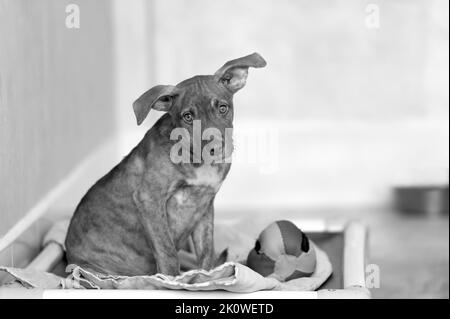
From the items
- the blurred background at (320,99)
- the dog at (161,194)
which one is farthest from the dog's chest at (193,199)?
the blurred background at (320,99)

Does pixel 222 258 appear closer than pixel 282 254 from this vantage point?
No

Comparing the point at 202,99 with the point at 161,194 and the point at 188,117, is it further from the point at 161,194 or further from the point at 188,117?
the point at 161,194

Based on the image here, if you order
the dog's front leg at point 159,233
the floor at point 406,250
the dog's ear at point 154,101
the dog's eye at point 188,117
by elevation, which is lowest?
the floor at point 406,250

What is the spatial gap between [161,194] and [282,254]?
0.40 metres

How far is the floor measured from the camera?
297 cm

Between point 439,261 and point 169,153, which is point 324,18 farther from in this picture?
point 169,153

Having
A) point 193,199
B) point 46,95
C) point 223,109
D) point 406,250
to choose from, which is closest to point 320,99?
point 406,250

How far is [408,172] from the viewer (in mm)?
4688

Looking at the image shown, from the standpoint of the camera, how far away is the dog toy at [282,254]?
207cm

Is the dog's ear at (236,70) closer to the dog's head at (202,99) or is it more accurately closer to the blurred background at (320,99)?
the dog's head at (202,99)

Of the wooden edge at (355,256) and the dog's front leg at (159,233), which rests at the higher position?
the dog's front leg at (159,233)

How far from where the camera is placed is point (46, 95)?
251 centimetres

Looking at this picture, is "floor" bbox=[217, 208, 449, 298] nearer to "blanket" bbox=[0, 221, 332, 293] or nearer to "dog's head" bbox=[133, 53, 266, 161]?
"blanket" bbox=[0, 221, 332, 293]

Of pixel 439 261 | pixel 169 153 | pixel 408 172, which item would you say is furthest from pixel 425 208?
pixel 169 153
